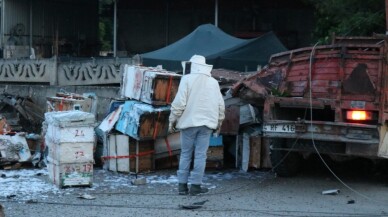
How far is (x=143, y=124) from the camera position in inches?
451

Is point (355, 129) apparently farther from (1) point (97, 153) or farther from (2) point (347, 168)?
(1) point (97, 153)

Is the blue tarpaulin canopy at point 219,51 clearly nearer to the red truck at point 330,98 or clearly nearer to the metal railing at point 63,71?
the metal railing at point 63,71

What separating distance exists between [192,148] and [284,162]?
1.96 metres

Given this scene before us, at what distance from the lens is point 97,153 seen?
12578 mm

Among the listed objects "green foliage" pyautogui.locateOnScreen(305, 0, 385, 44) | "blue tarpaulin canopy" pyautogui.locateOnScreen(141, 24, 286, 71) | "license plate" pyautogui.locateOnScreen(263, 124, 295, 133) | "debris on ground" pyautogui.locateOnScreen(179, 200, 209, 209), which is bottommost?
"debris on ground" pyautogui.locateOnScreen(179, 200, 209, 209)

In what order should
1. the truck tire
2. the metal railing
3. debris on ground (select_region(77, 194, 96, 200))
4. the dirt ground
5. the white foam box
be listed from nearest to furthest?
the dirt ground → debris on ground (select_region(77, 194, 96, 200)) → the truck tire → the white foam box → the metal railing

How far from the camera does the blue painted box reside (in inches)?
450

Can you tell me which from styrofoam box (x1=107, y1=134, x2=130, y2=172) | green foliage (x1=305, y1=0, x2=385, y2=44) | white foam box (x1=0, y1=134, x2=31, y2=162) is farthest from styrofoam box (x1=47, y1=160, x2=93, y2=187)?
green foliage (x1=305, y1=0, x2=385, y2=44)

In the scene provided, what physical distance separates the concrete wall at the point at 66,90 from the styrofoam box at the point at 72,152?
14.0ft

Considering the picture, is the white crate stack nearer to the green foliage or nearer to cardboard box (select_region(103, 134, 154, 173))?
cardboard box (select_region(103, 134, 154, 173))

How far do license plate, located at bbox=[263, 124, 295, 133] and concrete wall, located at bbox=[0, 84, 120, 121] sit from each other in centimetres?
494

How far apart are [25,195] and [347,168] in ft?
17.8

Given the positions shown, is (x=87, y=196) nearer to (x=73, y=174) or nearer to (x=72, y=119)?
(x=73, y=174)

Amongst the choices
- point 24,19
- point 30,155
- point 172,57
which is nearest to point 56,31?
point 24,19
